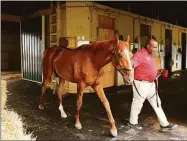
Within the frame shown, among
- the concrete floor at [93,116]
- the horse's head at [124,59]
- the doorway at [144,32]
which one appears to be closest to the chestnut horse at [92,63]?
the horse's head at [124,59]

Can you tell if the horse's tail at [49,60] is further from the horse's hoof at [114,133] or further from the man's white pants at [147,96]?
the horse's hoof at [114,133]

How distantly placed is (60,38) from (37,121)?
3.56 metres

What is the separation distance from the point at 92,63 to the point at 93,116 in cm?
149

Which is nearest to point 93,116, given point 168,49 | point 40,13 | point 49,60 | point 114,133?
point 114,133

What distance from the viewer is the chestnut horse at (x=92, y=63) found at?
3.75 metres

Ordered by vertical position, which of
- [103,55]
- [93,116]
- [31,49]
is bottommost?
[93,116]

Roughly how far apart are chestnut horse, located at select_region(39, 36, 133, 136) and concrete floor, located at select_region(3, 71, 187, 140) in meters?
0.29

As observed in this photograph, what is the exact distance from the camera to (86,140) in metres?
3.98

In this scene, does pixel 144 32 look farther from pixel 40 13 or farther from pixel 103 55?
pixel 103 55

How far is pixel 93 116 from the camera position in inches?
211

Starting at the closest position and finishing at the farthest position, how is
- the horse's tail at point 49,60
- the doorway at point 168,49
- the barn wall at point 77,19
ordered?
the horse's tail at point 49,60, the barn wall at point 77,19, the doorway at point 168,49

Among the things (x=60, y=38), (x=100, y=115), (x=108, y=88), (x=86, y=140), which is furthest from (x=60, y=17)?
(x=86, y=140)

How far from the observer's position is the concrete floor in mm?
4195

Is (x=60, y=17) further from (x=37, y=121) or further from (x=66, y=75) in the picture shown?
(x=37, y=121)
